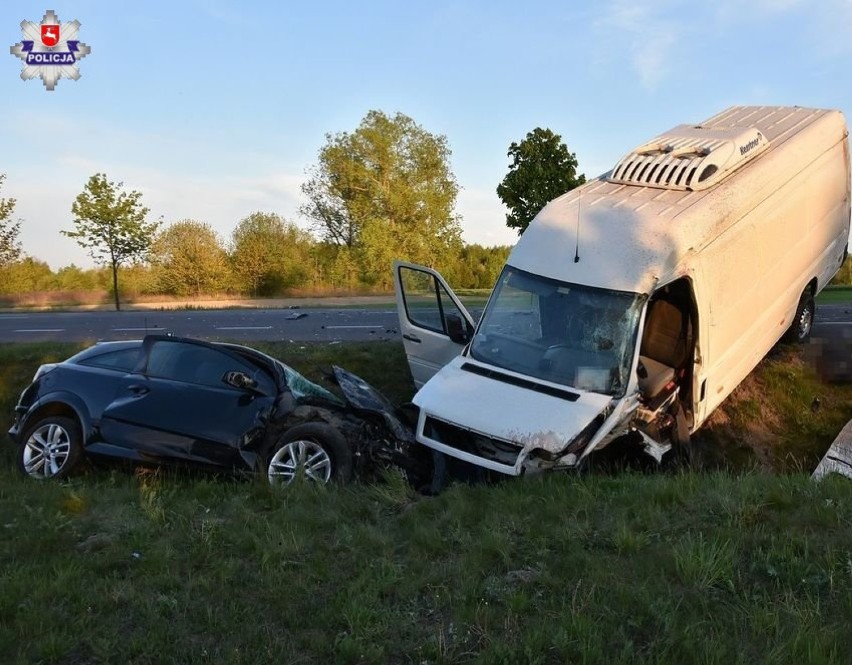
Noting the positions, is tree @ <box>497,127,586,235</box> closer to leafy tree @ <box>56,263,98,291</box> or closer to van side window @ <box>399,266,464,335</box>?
van side window @ <box>399,266,464,335</box>

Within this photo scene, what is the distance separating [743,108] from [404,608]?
10740 millimetres

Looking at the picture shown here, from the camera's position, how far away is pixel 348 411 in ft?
25.3

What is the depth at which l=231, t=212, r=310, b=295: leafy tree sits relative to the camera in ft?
152

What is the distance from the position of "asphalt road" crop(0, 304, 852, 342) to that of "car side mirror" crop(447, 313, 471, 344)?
17.0 feet

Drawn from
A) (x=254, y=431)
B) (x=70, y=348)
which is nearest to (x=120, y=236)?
Result: (x=70, y=348)

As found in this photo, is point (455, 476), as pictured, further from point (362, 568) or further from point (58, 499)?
point (58, 499)

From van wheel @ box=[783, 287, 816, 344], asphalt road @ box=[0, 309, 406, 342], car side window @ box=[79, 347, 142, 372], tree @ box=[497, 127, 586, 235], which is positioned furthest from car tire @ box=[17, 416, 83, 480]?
tree @ box=[497, 127, 586, 235]

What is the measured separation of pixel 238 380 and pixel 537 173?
17548 millimetres

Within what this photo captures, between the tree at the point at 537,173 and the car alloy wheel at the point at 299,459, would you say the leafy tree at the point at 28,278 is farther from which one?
the car alloy wheel at the point at 299,459

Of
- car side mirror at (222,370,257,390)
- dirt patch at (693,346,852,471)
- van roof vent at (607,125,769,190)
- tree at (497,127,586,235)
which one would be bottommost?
dirt patch at (693,346,852,471)

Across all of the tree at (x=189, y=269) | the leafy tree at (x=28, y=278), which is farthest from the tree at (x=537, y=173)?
the leafy tree at (x=28, y=278)

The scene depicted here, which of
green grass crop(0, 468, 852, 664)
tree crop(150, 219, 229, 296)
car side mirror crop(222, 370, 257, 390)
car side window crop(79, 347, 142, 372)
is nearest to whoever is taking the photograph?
green grass crop(0, 468, 852, 664)

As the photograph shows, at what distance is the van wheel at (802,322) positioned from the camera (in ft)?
38.2

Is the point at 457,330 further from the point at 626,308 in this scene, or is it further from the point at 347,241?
the point at 347,241
